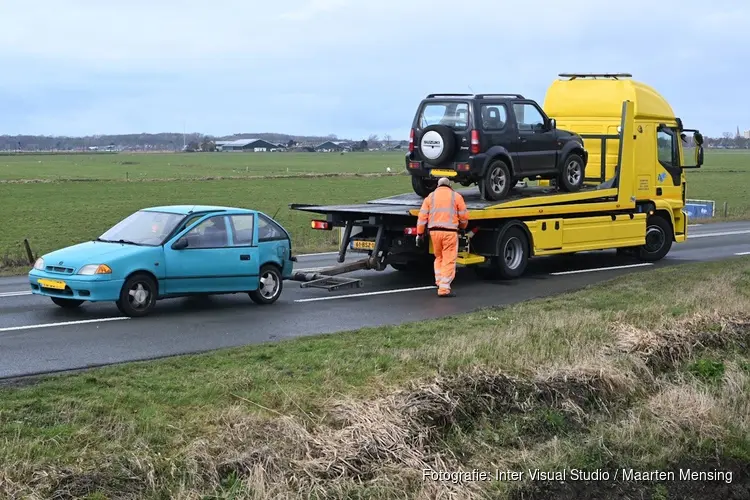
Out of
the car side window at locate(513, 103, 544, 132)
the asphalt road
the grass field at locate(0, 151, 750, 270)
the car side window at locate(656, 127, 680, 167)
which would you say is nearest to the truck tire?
the asphalt road

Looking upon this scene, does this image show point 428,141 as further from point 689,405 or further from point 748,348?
point 689,405

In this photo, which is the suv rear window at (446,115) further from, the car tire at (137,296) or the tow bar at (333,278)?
the car tire at (137,296)

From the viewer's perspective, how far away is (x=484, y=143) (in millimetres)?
17500

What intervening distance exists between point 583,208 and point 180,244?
27.8 feet

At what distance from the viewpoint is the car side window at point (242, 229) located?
14508 mm

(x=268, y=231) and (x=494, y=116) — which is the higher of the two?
(x=494, y=116)

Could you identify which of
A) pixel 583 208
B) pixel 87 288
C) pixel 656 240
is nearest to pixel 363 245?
pixel 583 208

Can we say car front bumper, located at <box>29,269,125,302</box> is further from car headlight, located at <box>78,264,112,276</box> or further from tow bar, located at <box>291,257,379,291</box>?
tow bar, located at <box>291,257,379,291</box>

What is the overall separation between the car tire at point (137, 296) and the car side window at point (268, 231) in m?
1.98

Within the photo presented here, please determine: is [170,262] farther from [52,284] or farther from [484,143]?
[484,143]

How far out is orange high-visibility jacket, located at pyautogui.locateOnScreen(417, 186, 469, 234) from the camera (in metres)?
15.9

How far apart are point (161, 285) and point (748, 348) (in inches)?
288

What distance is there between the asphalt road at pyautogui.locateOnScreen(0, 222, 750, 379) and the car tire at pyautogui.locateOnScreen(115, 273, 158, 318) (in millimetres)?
150

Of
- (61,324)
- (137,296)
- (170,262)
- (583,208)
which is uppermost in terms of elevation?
(583,208)
